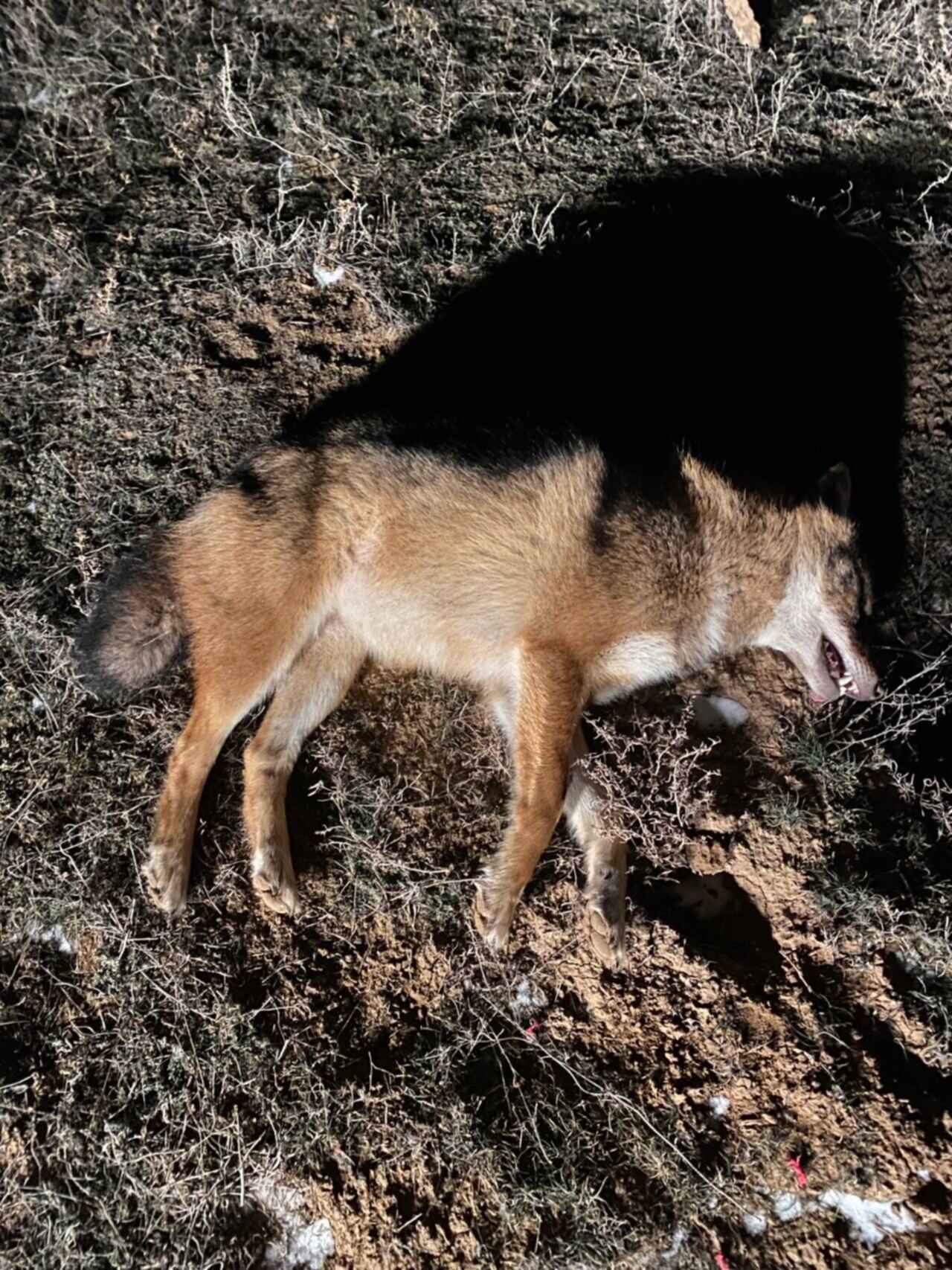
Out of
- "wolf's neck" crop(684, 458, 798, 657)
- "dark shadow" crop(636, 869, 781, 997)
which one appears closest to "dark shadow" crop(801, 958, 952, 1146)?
"dark shadow" crop(636, 869, 781, 997)

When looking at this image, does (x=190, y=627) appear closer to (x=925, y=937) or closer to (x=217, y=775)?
(x=217, y=775)

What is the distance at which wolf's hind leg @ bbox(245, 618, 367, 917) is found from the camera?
393 centimetres

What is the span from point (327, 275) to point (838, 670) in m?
3.26

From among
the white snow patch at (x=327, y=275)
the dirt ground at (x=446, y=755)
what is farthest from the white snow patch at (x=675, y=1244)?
the white snow patch at (x=327, y=275)

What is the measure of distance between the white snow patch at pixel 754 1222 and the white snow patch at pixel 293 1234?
1529 mm

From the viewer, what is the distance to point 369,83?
209 inches

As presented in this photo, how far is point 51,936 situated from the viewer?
3943mm

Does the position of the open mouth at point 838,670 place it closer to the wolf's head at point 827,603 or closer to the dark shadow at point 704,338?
the wolf's head at point 827,603

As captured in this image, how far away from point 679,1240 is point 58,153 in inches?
238

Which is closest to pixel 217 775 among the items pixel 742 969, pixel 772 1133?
pixel 742 969

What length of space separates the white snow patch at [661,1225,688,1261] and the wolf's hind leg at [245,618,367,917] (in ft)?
6.20

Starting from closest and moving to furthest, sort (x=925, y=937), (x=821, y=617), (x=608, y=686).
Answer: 1. (x=925, y=937)
2. (x=608, y=686)
3. (x=821, y=617)

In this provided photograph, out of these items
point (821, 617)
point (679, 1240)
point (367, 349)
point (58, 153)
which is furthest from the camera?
point (58, 153)

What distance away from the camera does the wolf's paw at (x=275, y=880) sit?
12.8 feet
